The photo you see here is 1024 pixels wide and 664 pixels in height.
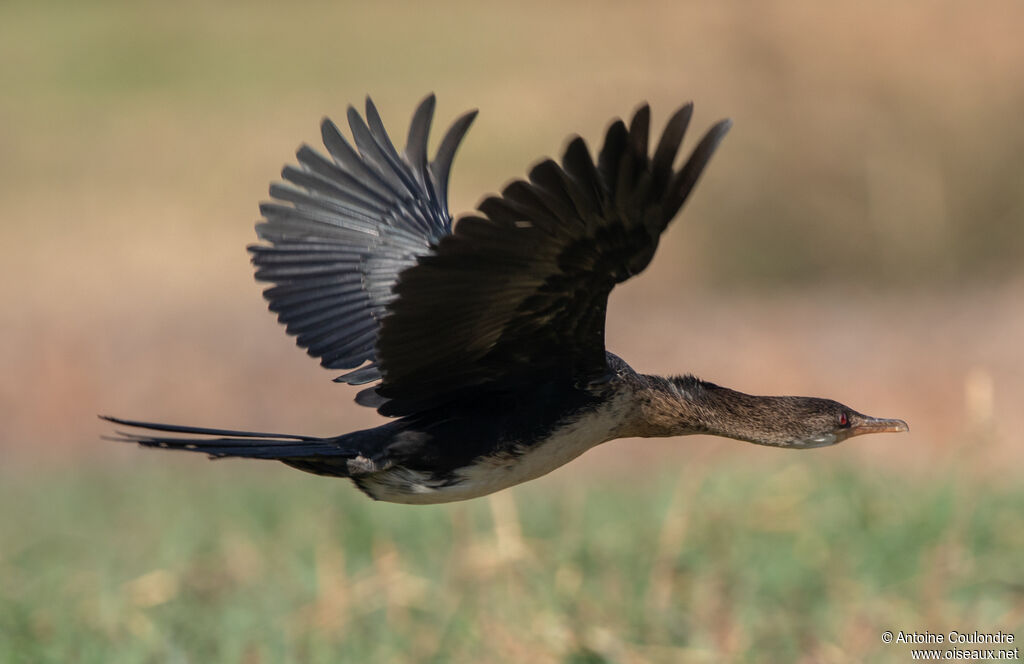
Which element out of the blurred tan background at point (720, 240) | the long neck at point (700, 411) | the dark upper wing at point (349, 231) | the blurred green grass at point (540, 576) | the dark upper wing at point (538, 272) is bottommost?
the blurred green grass at point (540, 576)

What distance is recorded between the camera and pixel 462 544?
606cm

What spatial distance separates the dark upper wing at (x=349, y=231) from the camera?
5.20 m

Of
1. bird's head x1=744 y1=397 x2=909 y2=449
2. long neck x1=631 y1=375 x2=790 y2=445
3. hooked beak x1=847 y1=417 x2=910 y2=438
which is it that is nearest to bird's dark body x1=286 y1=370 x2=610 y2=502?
long neck x1=631 y1=375 x2=790 y2=445

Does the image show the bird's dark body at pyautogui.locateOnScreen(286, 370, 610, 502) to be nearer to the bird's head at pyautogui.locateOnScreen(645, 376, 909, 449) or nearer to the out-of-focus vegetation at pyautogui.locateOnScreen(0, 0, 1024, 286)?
the bird's head at pyautogui.locateOnScreen(645, 376, 909, 449)

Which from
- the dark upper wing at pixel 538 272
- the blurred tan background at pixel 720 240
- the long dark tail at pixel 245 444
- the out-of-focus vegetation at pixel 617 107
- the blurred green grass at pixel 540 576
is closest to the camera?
the dark upper wing at pixel 538 272

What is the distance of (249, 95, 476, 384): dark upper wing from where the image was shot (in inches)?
205

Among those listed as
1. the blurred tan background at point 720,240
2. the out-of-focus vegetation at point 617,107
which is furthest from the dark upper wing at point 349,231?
the out-of-focus vegetation at point 617,107

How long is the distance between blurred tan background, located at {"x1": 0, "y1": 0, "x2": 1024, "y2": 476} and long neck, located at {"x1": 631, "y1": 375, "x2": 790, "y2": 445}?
15.0 feet

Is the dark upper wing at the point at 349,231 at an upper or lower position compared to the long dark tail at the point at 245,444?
upper

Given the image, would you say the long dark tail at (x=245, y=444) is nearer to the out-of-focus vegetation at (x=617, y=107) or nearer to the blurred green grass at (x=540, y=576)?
the blurred green grass at (x=540, y=576)

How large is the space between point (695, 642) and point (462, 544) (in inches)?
49.2

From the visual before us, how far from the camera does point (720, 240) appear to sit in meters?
15.6

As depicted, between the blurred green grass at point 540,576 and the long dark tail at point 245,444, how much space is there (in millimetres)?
1057

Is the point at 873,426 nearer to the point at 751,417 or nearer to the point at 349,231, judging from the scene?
the point at 751,417
